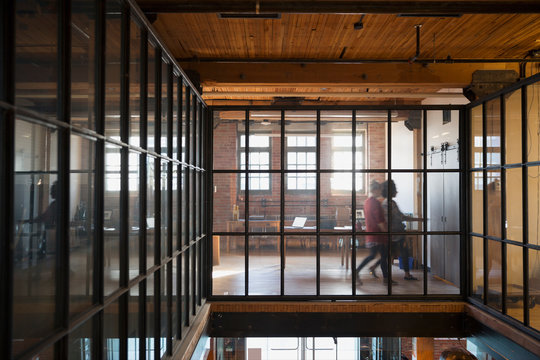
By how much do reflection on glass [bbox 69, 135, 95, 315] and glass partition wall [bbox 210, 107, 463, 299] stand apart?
417cm

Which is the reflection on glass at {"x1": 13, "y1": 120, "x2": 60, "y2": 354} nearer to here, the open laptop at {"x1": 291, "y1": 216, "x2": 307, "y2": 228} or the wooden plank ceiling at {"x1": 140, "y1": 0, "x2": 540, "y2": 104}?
the wooden plank ceiling at {"x1": 140, "y1": 0, "x2": 540, "y2": 104}

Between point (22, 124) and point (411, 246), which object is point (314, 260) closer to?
point (411, 246)

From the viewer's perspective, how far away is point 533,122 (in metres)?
4.50

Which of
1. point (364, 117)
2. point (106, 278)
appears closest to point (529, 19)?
point (364, 117)

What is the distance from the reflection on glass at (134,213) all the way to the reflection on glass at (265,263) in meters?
3.48

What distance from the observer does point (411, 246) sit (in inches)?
249

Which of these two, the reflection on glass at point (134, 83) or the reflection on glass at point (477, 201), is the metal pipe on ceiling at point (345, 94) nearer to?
the reflection on glass at point (477, 201)

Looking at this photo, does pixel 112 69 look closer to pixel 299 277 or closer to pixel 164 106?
pixel 164 106

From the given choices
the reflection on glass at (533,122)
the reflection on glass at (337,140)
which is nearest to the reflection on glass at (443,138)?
the reflection on glass at (337,140)

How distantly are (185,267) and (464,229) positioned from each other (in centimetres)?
400

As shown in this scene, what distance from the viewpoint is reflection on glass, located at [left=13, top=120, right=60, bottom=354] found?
1.53m

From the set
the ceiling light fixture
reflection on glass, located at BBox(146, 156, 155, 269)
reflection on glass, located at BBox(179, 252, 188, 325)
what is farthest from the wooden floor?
the ceiling light fixture

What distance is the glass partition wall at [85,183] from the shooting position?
153 cm

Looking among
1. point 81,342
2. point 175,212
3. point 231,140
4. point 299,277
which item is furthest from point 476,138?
point 81,342
